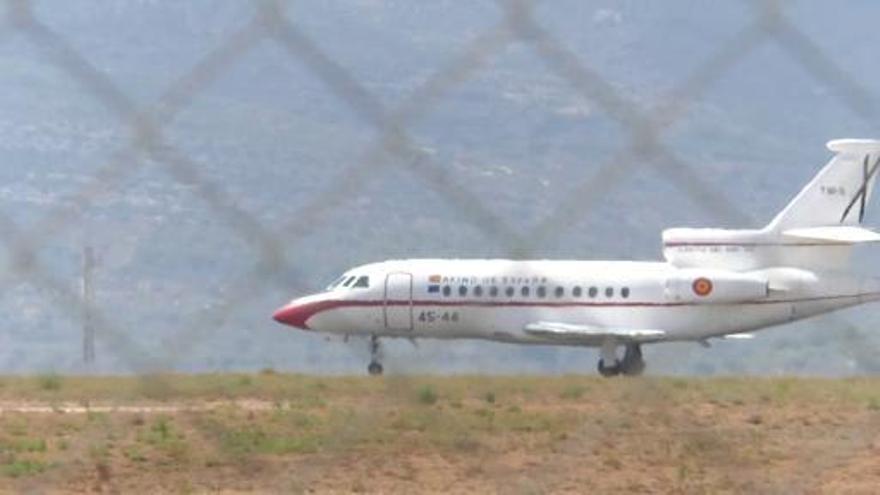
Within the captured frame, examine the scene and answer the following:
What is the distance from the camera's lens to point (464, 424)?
1323cm

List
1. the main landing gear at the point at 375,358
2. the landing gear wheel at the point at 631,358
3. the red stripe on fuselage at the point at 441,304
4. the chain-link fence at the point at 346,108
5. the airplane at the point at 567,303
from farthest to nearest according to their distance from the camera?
the landing gear wheel at the point at 631,358 → the red stripe on fuselage at the point at 441,304 → the airplane at the point at 567,303 → the main landing gear at the point at 375,358 → the chain-link fence at the point at 346,108

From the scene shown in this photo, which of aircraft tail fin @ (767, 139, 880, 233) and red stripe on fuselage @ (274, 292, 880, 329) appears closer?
aircraft tail fin @ (767, 139, 880, 233)

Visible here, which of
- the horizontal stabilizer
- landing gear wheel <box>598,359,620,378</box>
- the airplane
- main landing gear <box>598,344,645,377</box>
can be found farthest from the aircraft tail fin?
main landing gear <box>598,344,645,377</box>

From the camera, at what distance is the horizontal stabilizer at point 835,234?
9.61m

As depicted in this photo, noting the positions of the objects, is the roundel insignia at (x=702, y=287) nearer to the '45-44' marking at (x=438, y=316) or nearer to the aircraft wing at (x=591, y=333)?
the aircraft wing at (x=591, y=333)

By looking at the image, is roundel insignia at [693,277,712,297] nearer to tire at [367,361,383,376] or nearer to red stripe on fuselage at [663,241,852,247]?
red stripe on fuselage at [663,241,852,247]

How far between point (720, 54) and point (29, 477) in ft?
22.3

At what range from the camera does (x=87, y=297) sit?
5.38 m

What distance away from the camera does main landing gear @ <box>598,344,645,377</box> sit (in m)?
26.8

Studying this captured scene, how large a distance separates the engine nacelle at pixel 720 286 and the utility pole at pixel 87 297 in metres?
17.6

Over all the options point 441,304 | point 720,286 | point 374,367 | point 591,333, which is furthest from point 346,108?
point 591,333

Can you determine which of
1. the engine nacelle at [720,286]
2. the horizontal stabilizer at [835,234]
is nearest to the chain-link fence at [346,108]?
the horizontal stabilizer at [835,234]

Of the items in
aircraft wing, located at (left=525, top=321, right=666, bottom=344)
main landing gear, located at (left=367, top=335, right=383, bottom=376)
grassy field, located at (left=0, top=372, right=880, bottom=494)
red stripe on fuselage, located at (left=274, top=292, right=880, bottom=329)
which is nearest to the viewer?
main landing gear, located at (left=367, top=335, right=383, bottom=376)

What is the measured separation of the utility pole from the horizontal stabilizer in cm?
432
